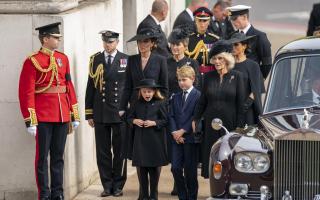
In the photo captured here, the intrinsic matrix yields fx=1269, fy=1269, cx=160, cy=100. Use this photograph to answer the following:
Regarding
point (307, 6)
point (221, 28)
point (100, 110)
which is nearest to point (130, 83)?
point (100, 110)

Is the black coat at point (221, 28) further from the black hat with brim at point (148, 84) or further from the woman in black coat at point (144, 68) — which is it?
the black hat with brim at point (148, 84)

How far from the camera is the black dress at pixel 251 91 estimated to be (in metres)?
14.5

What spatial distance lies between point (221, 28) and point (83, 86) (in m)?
4.73

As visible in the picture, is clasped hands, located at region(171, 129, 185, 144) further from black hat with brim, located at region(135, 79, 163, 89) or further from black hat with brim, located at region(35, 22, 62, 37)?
black hat with brim, located at region(35, 22, 62, 37)

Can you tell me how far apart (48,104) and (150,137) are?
48.9 inches

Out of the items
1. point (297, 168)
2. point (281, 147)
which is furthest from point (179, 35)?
point (297, 168)

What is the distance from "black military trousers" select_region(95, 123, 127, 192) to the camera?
15.7m

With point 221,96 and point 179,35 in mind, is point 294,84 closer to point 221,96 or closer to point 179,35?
point 221,96

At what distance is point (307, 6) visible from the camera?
125 feet

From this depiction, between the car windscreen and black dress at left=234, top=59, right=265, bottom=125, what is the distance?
108cm

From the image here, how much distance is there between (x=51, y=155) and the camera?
48.5 feet

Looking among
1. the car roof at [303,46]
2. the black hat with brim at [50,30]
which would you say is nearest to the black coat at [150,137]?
the black hat with brim at [50,30]

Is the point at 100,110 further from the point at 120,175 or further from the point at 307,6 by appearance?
the point at 307,6

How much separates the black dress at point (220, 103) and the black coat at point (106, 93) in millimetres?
1593
